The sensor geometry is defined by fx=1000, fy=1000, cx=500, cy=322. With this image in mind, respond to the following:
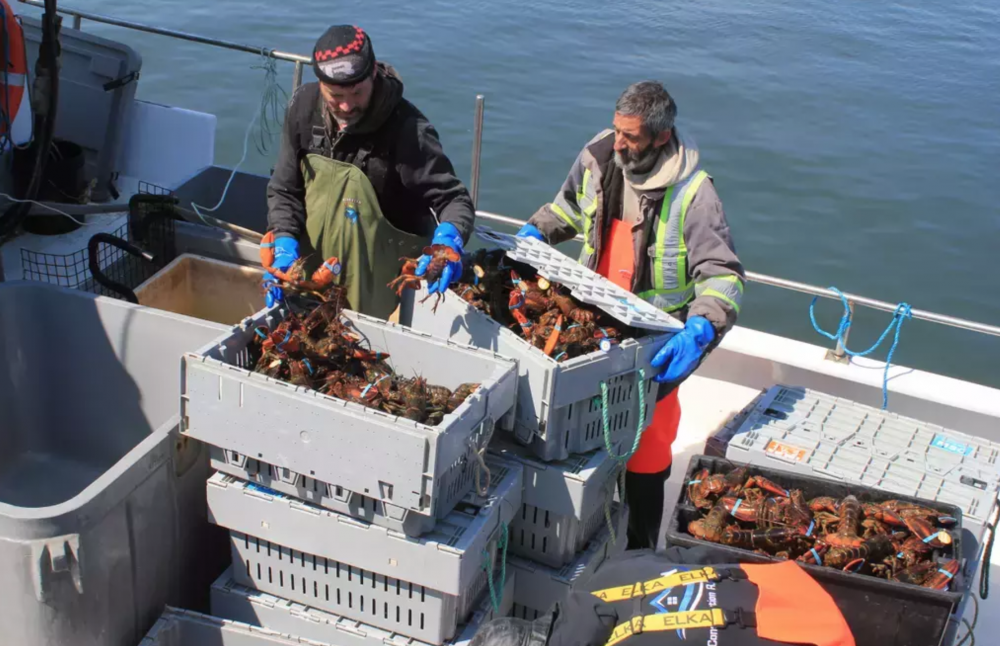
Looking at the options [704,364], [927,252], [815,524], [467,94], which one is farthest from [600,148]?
[467,94]

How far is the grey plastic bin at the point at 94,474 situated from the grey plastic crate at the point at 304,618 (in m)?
0.22

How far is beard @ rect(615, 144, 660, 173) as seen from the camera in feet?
12.2

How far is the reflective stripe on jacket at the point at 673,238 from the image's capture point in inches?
143

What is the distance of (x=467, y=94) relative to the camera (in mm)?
14195

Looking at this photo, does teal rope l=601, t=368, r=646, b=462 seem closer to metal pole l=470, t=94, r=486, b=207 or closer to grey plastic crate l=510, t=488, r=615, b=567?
grey plastic crate l=510, t=488, r=615, b=567

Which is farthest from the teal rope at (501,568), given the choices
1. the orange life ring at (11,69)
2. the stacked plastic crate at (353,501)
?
the orange life ring at (11,69)

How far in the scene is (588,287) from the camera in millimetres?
3469

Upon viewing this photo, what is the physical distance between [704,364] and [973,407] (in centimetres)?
140

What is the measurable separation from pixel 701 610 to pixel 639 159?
6.30 feet

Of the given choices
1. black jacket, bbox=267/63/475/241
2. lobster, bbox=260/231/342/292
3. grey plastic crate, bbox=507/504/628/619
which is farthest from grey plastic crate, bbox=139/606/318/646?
black jacket, bbox=267/63/475/241

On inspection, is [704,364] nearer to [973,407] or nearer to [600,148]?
[973,407]

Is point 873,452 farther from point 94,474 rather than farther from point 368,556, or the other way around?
point 94,474

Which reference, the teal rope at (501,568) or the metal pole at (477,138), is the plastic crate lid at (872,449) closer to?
the teal rope at (501,568)

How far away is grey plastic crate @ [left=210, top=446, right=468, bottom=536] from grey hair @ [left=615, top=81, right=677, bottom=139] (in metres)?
1.39
